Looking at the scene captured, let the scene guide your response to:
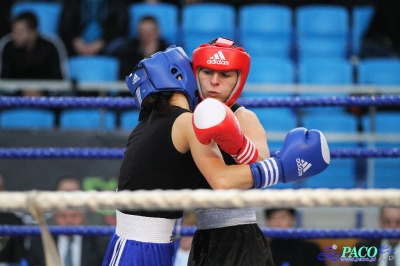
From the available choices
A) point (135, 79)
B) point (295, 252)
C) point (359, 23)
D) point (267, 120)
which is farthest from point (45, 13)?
point (135, 79)

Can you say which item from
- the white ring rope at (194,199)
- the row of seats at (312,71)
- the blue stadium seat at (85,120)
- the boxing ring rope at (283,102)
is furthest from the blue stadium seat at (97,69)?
the white ring rope at (194,199)

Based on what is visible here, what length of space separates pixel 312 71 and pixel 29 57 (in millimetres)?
2458

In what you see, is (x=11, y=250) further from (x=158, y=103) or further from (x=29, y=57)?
(x=29, y=57)

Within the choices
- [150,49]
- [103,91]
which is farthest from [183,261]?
[150,49]

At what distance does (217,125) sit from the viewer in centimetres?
192

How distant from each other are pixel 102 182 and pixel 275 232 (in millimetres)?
1768

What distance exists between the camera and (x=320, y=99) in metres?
3.00

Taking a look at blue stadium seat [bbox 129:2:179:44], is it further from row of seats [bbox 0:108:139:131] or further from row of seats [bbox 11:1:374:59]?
row of seats [bbox 0:108:139:131]

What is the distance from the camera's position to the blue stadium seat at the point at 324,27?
6.00 meters

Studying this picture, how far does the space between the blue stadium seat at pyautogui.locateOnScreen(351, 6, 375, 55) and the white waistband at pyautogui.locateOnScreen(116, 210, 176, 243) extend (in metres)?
4.31

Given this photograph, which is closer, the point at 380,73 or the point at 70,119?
the point at 70,119

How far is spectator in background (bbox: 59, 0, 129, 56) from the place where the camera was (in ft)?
19.9

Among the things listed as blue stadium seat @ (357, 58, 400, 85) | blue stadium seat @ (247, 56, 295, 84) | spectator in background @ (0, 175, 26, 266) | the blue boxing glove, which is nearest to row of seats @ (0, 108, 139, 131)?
blue stadium seat @ (247, 56, 295, 84)

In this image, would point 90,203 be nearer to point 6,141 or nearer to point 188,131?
point 188,131
